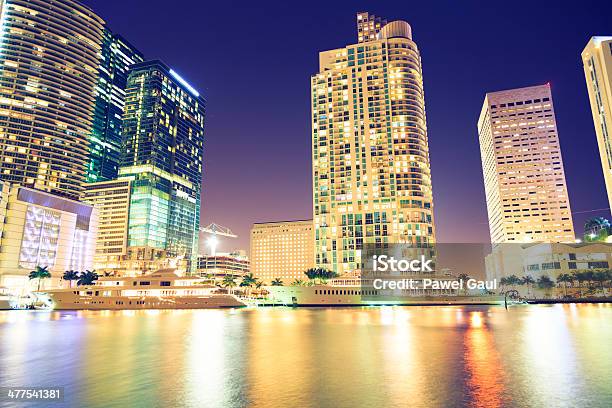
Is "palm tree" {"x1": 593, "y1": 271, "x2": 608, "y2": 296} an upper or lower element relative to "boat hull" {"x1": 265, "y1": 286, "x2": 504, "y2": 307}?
upper

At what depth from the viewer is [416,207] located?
571ft

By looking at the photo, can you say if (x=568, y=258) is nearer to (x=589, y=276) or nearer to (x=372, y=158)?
(x=589, y=276)

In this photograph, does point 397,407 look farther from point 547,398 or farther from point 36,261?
point 36,261

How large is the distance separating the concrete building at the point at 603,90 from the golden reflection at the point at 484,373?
154m

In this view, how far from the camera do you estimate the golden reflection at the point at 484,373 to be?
54.0ft

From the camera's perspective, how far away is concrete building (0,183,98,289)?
15400 centimetres

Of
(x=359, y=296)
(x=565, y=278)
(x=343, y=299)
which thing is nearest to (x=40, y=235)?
(x=343, y=299)

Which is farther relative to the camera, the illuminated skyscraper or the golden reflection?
the illuminated skyscraper

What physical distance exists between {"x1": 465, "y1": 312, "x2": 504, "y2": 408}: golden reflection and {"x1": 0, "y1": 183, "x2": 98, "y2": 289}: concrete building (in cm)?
18061

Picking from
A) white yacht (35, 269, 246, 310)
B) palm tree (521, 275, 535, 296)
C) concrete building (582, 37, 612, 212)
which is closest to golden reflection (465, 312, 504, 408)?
white yacht (35, 269, 246, 310)

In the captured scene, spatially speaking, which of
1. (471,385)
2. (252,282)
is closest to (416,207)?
(252,282)

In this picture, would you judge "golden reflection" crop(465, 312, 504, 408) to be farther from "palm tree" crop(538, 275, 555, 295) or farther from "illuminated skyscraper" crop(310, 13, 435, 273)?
"illuminated skyscraper" crop(310, 13, 435, 273)

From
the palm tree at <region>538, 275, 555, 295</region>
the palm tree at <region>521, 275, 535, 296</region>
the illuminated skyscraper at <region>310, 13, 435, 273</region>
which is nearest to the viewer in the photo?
the palm tree at <region>538, 275, 555, 295</region>

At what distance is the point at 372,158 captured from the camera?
184 m
